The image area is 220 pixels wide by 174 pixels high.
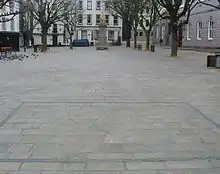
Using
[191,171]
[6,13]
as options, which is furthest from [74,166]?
[6,13]

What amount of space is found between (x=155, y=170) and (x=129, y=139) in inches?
64.7

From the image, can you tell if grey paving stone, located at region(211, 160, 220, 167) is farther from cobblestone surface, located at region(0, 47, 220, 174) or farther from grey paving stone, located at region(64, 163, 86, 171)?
grey paving stone, located at region(64, 163, 86, 171)

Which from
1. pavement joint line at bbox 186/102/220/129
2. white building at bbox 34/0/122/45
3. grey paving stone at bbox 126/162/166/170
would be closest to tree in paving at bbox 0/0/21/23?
pavement joint line at bbox 186/102/220/129

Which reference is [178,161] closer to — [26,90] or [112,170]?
[112,170]

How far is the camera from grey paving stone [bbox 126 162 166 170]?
554 cm

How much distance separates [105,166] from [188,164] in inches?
42.0

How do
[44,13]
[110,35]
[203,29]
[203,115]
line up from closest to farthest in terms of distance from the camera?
[203,115] < [203,29] < [44,13] < [110,35]

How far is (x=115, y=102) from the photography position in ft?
36.1

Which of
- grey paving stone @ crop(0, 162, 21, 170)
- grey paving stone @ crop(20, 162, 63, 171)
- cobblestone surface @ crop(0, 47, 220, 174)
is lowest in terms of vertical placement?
grey paving stone @ crop(0, 162, 21, 170)

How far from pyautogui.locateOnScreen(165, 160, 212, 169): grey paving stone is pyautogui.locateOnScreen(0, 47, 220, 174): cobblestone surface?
0.01 m

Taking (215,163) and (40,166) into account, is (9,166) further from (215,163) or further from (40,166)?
(215,163)

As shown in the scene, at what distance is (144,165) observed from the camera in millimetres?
5660

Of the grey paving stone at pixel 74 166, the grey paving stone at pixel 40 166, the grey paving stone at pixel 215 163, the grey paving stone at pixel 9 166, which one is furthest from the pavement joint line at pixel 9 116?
the grey paving stone at pixel 215 163

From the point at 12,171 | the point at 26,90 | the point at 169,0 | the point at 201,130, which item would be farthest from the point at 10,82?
the point at 169,0
